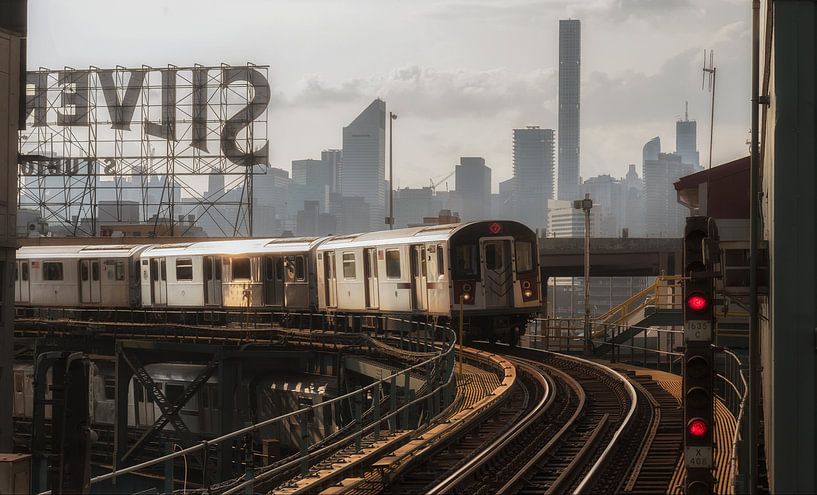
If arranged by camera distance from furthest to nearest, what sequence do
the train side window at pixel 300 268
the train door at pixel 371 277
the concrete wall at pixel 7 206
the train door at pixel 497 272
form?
1. the train side window at pixel 300 268
2. the train door at pixel 371 277
3. the train door at pixel 497 272
4. the concrete wall at pixel 7 206

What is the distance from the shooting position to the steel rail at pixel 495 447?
538 inches

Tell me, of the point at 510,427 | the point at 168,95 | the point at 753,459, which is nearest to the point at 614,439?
the point at 510,427

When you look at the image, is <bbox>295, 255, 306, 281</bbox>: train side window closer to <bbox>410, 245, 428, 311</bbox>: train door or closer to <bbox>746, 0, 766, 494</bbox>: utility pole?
<bbox>410, 245, 428, 311</bbox>: train door

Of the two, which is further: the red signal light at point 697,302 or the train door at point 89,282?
the train door at point 89,282

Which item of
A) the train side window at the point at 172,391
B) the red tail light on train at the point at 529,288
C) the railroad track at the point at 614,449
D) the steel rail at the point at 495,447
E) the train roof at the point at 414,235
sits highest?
the train roof at the point at 414,235

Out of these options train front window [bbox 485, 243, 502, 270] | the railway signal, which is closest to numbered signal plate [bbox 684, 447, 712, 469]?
the railway signal

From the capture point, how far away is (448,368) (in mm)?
22141

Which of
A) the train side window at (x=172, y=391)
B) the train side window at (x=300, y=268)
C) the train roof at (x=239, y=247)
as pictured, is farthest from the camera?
the train side window at (x=172, y=391)

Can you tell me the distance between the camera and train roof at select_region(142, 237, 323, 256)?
37.2 m

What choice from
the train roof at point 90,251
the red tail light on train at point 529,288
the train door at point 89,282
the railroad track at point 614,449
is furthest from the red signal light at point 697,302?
the train door at point 89,282

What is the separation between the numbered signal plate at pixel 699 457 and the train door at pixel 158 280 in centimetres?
3339

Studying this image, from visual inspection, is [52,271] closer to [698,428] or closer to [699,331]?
[698,428]

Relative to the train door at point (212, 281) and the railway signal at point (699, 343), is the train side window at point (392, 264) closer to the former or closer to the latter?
the train door at point (212, 281)

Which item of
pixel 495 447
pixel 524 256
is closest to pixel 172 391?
pixel 524 256
